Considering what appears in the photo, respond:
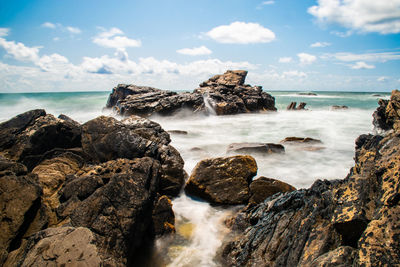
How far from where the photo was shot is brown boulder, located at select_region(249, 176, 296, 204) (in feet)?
18.6

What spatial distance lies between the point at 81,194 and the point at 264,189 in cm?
398

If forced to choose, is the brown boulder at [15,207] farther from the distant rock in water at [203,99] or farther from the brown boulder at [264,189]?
the distant rock in water at [203,99]

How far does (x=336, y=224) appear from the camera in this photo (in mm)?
2662

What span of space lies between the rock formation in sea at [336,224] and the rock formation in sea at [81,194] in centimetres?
180

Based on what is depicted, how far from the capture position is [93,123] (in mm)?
6941

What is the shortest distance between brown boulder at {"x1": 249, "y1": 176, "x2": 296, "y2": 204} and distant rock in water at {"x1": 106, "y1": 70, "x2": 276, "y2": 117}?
607 inches

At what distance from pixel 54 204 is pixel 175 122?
595 inches

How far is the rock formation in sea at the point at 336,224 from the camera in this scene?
2.25 meters

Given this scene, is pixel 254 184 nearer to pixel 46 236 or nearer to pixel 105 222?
pixel 105 222

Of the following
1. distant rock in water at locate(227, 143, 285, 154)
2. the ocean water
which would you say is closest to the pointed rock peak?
the ocean water

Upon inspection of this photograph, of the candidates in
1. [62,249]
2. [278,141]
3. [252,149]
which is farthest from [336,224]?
[278,141]

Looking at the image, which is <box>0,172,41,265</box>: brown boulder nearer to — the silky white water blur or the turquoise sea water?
Answer: the silky white water blur

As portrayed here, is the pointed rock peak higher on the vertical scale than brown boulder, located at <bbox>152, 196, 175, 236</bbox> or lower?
higher

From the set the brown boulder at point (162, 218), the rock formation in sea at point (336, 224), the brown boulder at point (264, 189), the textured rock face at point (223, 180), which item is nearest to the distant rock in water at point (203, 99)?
the textured rock face at point (223, 180)
